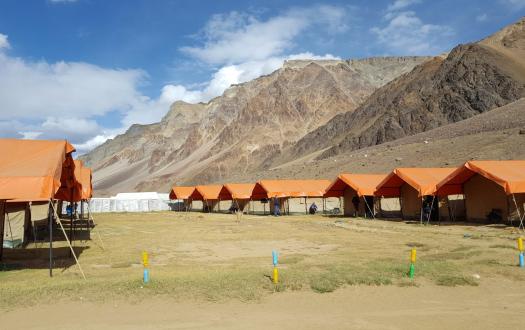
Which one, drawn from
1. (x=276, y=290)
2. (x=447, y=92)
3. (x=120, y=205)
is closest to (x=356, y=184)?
(x=276, y=290)

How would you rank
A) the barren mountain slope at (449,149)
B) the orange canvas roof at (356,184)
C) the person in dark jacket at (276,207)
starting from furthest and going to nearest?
the barren mountain slope at (449,149) → the person in dark jacket at (276,207) → the orange canvas roof at (356,184)

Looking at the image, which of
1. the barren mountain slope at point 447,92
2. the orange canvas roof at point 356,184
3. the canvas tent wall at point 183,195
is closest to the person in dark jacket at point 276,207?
the orange canvas roof at point 356,184

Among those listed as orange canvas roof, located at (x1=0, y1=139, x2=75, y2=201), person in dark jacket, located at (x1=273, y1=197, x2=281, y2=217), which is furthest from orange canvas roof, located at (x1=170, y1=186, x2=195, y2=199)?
orange canvas roof, located at (x1=0, y1=139, x2=75, y2=201)

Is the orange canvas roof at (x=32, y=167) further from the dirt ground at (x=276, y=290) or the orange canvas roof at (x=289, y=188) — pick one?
the orange canvas roof at (x=289, y=188)

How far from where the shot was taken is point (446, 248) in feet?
52.7

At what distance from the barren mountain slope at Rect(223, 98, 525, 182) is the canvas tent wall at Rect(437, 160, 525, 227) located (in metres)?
18.8

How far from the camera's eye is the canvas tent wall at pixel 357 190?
109ft

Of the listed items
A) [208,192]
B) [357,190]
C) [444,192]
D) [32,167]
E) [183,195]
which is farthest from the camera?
[183,195]

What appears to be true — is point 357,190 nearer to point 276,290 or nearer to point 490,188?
point 490,188

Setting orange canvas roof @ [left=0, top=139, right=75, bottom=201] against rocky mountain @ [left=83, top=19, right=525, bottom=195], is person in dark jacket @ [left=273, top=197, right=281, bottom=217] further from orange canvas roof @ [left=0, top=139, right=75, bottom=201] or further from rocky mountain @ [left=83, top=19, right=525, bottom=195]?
orange canvas roof @ [left=0, top=139, right=75, bottom=201]

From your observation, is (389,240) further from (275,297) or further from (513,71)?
(513,71)

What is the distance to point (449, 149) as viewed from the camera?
5156 centimetres

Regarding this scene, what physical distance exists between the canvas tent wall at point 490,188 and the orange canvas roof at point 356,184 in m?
7.32

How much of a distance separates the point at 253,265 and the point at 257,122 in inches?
4681
